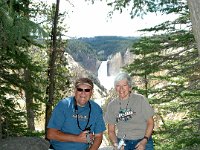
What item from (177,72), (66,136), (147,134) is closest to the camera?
(66,136)

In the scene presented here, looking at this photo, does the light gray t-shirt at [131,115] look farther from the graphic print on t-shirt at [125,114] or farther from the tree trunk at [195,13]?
the tree trunk at [195,13]

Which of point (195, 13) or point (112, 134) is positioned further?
point (112, 134)

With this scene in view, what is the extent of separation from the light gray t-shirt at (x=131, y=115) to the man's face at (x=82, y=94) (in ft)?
2.66

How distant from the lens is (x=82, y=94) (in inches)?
153

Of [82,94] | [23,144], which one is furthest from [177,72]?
[82,94]

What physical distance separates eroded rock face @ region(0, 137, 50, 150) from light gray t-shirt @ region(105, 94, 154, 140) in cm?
442

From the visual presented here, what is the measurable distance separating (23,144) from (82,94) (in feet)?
16.7

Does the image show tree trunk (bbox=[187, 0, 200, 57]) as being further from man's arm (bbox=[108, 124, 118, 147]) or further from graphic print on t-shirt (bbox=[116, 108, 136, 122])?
man's arm (bbox=[108, 124, 118, 147])

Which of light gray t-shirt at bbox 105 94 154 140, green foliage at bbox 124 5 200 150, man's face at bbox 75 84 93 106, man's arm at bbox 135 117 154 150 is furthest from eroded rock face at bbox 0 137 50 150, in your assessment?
man's face at bbox 75 84 93 106

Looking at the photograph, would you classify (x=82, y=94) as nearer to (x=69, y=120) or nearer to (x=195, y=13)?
(x=69, y=120)

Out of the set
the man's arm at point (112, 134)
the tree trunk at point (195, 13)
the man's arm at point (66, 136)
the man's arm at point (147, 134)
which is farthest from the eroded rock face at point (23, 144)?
the tree trunk at point (195, 13)

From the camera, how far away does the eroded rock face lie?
27.4 ft

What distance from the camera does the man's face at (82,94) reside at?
12.8 ft

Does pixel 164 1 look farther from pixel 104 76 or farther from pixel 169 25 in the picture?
pixel 104 76
